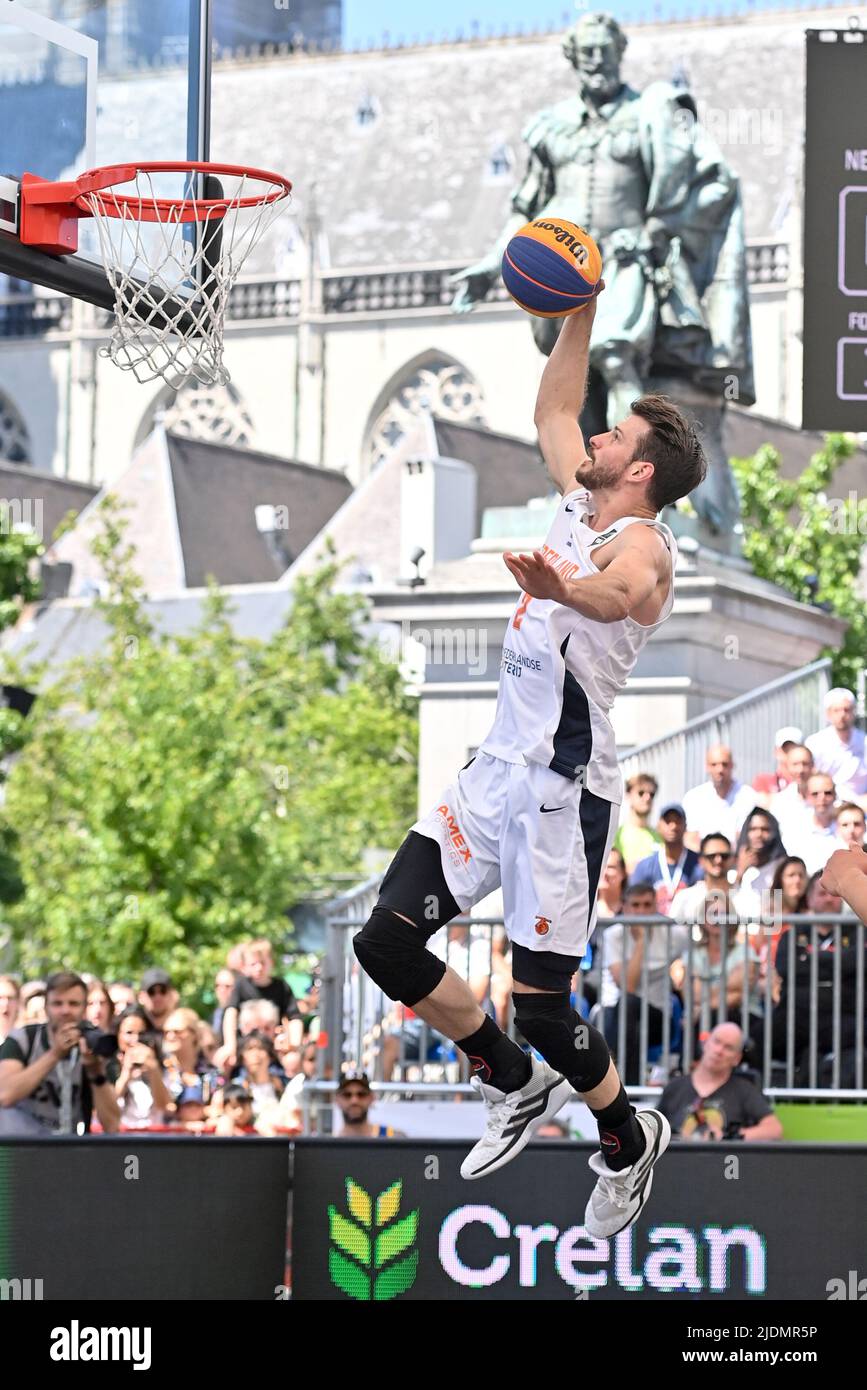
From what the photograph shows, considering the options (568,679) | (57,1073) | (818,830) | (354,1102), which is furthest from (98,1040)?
(818,830)

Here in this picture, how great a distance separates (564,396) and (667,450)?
0.50 m

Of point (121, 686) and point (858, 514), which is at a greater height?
point (858, 514)

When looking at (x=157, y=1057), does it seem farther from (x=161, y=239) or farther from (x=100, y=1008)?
(x=161, y=239)

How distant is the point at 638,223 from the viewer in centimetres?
1738

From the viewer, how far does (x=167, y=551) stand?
57938 mm

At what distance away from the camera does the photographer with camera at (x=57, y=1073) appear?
10.5m

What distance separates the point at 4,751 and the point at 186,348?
79.5 ft

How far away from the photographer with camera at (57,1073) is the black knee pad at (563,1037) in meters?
3.47

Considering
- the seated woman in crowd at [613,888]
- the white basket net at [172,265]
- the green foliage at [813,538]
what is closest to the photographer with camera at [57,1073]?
the white basket net at [172,265]

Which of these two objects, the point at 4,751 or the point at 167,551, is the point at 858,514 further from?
the point at 167,551

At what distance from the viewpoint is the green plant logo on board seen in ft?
26.8

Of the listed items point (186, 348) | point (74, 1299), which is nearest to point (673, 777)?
point (186, 348)

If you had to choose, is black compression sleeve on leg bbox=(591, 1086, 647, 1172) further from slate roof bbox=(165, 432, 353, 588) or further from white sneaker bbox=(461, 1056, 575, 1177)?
slate roof bbox=(165, 432, 353, 588)
